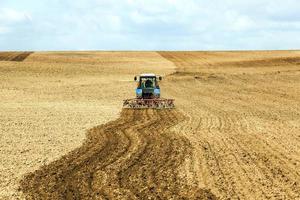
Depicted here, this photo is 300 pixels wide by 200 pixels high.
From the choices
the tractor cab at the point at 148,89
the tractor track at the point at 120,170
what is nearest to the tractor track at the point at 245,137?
the tractor track at the point at 120,170

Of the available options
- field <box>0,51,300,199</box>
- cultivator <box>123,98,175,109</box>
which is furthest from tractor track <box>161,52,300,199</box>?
cultivator <box>123,98,175,109</box>

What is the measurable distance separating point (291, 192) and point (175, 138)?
27.3 ft

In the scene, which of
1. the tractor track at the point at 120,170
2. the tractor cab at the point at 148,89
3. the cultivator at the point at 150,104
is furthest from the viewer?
the tractor cab at the point at 148,89

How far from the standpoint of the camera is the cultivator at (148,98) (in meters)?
32.2

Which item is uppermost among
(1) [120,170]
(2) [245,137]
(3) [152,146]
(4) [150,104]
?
(1) [120,170]

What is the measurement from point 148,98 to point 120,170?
66.8 ft

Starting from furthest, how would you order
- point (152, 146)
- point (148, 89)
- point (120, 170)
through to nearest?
point (148, 89) → point (152, 146) → point (120, 170)

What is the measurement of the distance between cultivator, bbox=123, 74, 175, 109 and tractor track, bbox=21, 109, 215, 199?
32.1 ft

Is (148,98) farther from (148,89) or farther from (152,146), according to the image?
(152,146)

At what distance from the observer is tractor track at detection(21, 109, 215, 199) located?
12375mm

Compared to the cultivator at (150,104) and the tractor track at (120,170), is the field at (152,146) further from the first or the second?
the cultivator at (150,104)

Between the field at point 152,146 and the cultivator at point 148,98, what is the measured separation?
3.57 ft

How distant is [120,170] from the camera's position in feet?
48.4

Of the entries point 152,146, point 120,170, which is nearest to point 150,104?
point 152,146
